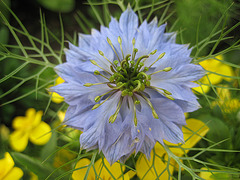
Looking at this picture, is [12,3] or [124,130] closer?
[124,130]

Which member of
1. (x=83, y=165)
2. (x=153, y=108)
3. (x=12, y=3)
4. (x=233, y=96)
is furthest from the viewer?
(x=12, y=3)

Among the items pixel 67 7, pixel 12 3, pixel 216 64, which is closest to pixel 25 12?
pixel 12 3

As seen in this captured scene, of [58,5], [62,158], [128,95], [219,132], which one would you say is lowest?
[219,132]

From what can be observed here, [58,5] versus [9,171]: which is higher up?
[58,5]

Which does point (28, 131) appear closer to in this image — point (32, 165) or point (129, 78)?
point (32, 165)

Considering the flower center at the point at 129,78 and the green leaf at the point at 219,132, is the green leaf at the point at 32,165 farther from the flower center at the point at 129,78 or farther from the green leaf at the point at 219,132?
the green leaf at the point at 219,132

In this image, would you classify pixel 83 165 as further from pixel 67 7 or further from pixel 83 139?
pixel 67 7

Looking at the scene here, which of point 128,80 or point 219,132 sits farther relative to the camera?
point 219,132

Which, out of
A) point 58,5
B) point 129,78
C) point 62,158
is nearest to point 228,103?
point 129,78
